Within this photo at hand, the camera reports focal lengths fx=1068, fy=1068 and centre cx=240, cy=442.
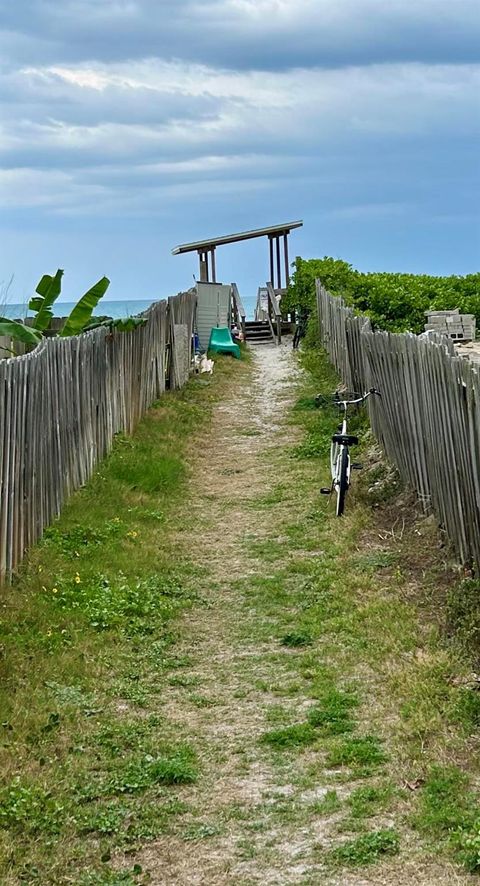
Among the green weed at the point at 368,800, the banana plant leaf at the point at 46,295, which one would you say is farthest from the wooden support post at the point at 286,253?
the green weed at the point at 368,800

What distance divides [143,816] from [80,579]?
3.37m

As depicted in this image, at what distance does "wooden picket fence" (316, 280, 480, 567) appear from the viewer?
270 inches

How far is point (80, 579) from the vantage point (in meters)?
7.85

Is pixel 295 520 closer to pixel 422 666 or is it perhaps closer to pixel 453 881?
pixel 422 666

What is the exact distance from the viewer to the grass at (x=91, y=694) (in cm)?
449

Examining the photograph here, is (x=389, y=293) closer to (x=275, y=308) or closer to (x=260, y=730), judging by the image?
(x=275, y=308)

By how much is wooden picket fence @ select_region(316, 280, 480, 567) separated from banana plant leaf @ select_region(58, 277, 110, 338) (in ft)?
11.0

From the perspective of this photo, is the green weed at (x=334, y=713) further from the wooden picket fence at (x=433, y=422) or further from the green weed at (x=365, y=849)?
the wooden picket fence at (x=433, y=422)

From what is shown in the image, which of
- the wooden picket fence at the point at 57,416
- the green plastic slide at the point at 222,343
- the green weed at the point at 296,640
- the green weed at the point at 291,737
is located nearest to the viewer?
the green weed at the point at 291,737

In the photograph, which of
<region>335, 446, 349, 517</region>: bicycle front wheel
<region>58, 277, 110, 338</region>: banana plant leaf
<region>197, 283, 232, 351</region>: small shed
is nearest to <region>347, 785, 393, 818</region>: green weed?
<region>335, 446, 349, 517</region>: bicycle front wheel

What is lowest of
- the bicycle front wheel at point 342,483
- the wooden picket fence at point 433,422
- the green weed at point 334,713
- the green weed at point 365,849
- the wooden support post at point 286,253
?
the green weed at point 365,849

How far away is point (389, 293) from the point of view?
23.6 meters

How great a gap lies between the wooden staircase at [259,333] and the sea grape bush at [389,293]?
950 millimetres

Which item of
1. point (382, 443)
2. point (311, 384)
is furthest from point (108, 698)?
point (311, 384)
